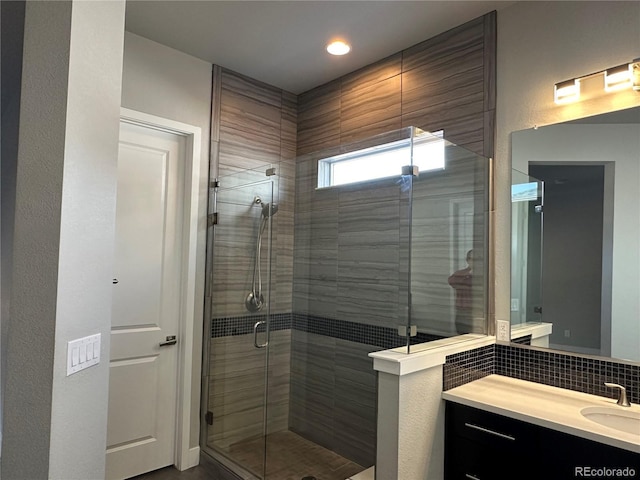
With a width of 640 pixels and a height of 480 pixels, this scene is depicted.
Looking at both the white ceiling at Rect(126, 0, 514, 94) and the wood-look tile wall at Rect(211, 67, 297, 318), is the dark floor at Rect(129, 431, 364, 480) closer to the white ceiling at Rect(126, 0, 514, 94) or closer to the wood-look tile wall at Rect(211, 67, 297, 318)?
the wood-look tile wall at Rect(211, 67, 297, 318)

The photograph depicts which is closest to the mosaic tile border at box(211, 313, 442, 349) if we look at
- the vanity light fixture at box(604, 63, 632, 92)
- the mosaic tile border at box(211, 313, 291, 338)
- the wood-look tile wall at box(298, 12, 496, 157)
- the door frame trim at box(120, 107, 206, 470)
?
the mosaic tile border at box(211, 313, 291, 338)

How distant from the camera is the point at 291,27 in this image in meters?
2.60

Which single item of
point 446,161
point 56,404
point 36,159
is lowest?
point 56,404

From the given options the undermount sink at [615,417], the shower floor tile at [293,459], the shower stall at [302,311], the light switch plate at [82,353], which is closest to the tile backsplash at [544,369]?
the undermount sink at [615,417]

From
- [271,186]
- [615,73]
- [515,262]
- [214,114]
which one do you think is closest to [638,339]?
[515,262]

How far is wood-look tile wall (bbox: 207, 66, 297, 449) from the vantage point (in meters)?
2.99

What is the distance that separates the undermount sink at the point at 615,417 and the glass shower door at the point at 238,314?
1936mm

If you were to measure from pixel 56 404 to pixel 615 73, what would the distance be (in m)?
2.73

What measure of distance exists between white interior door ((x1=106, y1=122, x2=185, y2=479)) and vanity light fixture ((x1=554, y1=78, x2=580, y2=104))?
2.42 meters

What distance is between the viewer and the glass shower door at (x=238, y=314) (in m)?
2.97

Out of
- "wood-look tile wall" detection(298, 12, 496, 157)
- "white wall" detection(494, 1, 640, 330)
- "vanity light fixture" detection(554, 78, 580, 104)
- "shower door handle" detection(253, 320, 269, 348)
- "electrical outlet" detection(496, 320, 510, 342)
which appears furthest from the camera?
"shower door handle" detection(253, 320, 269, 348)

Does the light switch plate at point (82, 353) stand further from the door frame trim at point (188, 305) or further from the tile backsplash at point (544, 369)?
the tile backsplash at point (544, 369)

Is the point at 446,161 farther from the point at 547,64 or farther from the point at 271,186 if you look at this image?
the point at 271,186

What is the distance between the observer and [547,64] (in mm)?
2248
